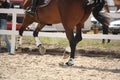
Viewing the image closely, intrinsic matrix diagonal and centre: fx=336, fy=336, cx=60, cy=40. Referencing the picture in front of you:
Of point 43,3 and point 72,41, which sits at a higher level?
point 43,3

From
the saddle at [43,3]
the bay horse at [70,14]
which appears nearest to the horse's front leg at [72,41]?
the bay horse at [70,14]

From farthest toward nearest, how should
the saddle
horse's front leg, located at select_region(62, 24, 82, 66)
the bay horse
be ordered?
the saddle, horse's front leg, located at select_region(62, 24, 82, 66), the bay horse

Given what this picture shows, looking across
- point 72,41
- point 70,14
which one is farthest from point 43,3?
point 72,41

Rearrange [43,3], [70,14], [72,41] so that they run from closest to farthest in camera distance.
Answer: [70,14], [72,41], [43,3]

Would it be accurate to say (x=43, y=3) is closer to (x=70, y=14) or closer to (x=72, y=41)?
(x=70, y=14)

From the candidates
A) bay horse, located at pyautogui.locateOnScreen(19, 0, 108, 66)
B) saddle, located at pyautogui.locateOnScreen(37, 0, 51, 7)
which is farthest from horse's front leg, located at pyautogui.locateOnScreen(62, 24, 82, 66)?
saddle, located at pyautogui.locateOnScreen(37, 0, 51, 7)

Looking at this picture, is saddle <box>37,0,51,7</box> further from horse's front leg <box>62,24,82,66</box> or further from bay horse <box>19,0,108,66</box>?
horse's front leg <box>62,24,82,66</box>

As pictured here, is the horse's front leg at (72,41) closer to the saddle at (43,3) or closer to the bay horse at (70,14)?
the bay horse at (70,14)

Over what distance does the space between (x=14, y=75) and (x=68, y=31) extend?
220 cm

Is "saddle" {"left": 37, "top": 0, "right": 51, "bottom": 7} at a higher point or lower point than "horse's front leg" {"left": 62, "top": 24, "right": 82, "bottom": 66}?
higher

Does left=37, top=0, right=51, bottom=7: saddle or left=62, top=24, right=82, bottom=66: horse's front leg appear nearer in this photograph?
left=62, top=24, right=82, bottom=66: horse's front leg

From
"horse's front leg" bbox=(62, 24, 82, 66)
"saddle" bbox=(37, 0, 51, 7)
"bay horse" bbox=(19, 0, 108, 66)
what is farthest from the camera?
"saddle" bbox=(37, 0, 51, 7)

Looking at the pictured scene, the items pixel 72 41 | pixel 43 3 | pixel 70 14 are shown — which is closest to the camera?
pixel 70 14

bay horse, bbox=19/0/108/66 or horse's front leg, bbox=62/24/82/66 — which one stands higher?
bay horse, bbox=19/0/108/66
